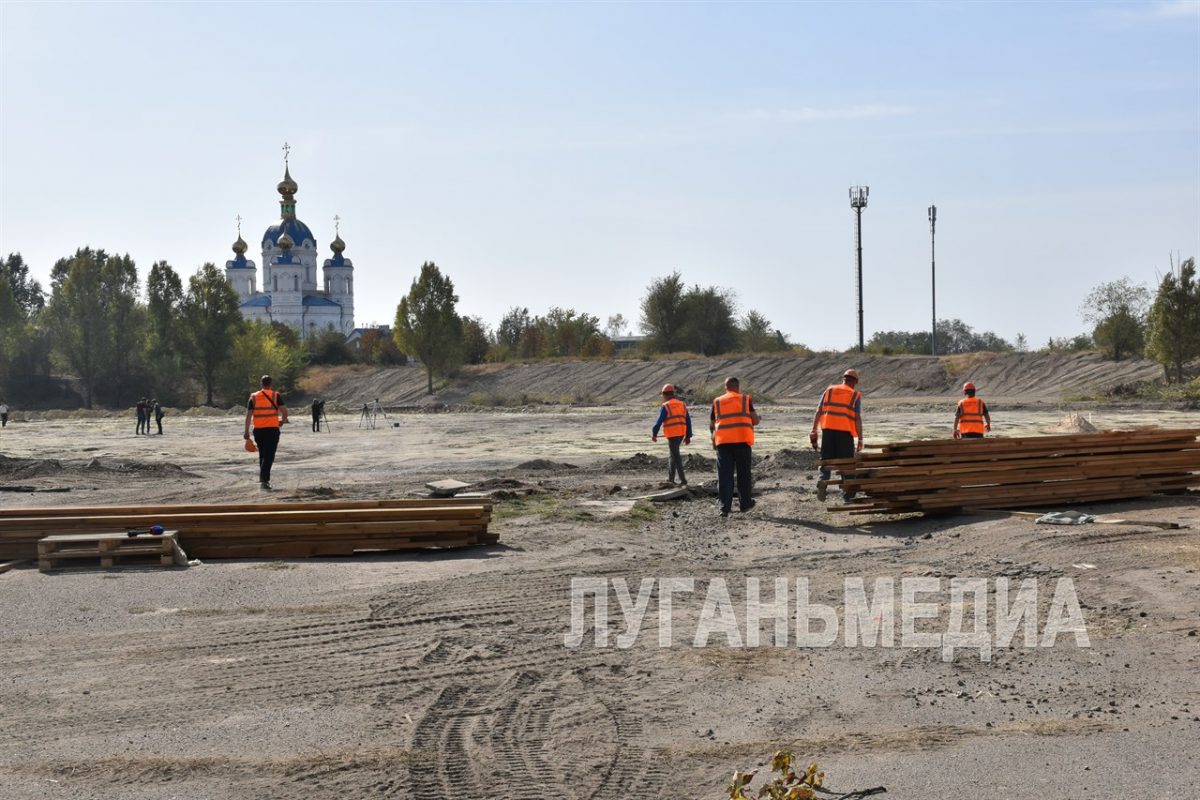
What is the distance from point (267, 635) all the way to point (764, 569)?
14.3ft

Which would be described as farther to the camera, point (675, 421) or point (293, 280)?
point (293, 280)

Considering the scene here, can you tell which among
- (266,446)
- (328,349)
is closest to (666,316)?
(328,349)

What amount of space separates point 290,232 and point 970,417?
113 meters

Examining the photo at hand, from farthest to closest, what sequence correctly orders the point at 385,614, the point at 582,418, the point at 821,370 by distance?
the point at 821,370 → the point at 582,418 → the point at 385,614

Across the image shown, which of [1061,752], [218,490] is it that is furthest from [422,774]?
[218,490]

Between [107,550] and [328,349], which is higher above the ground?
[328,349]

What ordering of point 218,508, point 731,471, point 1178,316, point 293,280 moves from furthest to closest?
1. point 293,280
2. point 1178,316
3. point 731,471
4. point 218,508

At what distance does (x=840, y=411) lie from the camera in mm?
14117

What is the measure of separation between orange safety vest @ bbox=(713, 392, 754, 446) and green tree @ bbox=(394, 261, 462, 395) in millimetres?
62030

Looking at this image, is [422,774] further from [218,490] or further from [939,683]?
[218,490]

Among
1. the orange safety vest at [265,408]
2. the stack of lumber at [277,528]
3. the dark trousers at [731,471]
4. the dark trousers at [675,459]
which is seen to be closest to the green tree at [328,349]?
the orange safety vest at [265,408]

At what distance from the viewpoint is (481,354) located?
91.3 meters

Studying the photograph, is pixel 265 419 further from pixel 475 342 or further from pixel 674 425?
pixel 475 342

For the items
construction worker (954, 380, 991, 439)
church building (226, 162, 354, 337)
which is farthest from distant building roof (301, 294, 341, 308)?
construction worker (954, 380, 991, 439)
